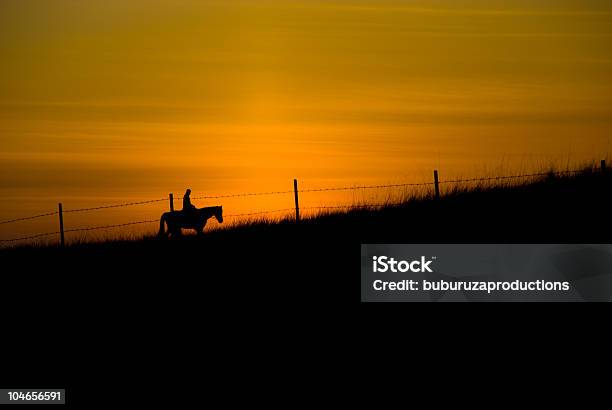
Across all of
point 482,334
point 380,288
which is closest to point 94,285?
point 380,288

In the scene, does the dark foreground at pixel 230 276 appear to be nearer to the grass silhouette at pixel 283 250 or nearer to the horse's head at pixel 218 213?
the grass silhouette at pixel 283 250

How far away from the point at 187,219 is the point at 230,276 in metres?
7.99

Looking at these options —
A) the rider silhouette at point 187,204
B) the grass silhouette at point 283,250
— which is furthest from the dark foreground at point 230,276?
Answer: the rider silhouette at point 187,204

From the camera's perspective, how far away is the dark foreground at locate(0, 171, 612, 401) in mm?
13406

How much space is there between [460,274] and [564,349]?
119 inches

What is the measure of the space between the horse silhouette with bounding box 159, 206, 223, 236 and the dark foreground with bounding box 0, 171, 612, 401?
1000 millimetres

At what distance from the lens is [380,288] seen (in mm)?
14594

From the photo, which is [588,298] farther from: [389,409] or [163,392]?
[163,392]

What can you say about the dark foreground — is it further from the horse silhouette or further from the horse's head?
the horse's head

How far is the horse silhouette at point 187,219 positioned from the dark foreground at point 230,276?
1000 mm

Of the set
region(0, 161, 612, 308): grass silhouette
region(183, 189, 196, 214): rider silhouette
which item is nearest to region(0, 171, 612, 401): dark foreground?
region(0, 161, 612, 308): grass silhouette

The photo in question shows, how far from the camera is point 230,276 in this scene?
54.9 feet

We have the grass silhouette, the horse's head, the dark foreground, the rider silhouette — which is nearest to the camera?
the dark foreground

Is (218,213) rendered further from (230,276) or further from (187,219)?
(230,276)
